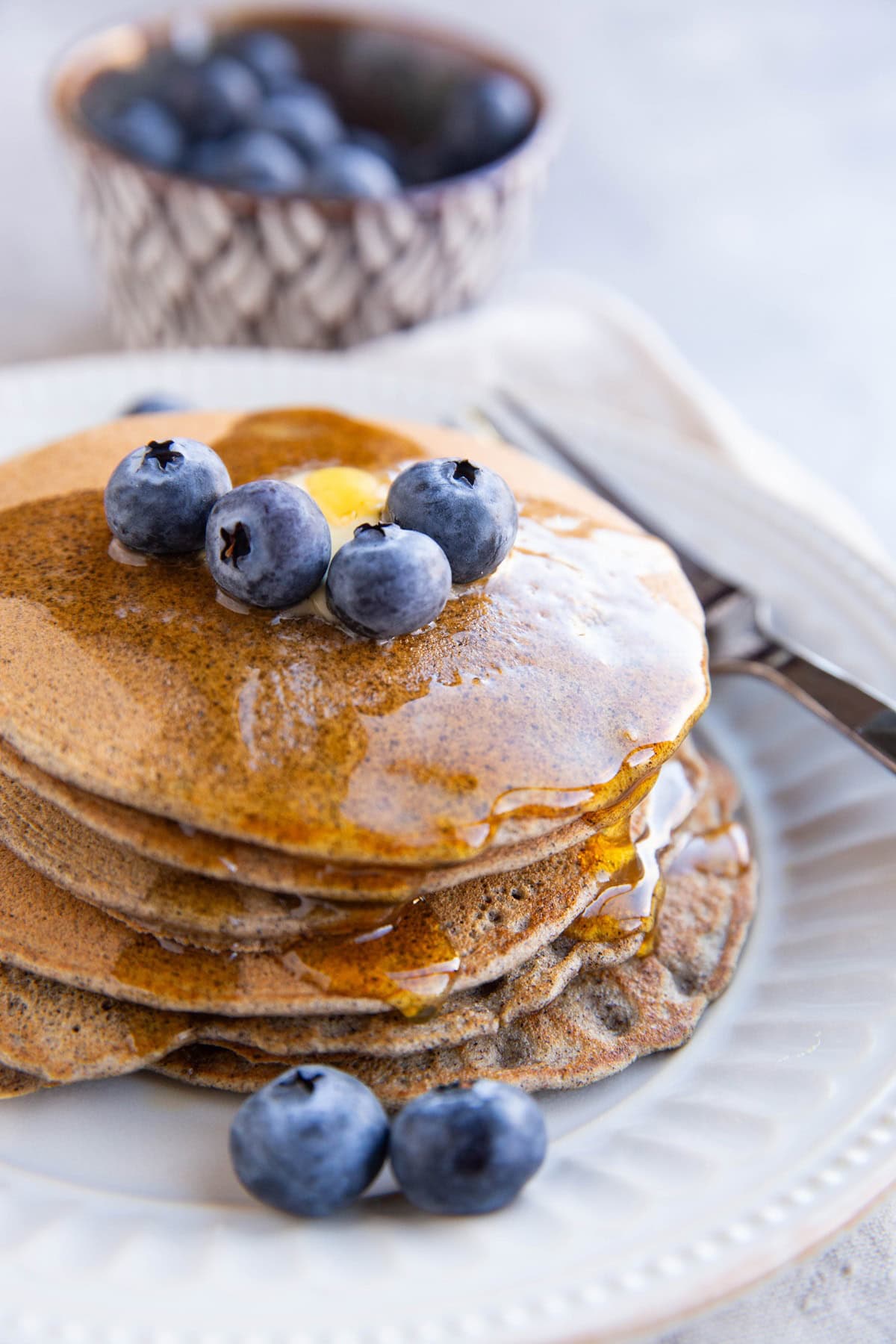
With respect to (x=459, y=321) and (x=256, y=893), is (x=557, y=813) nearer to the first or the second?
(x=256, y=893)

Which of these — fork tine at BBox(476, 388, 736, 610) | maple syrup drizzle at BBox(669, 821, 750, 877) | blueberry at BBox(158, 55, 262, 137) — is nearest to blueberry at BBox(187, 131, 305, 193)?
blueberry at BBox(158, 55, 262, 137)

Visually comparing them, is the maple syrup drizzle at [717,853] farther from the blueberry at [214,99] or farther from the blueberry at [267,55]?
the blueberry at [267,55]

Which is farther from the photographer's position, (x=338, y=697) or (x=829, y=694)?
(x=829, y=694)

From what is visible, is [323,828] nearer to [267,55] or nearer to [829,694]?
[829,694]

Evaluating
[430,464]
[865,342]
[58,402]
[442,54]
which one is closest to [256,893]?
[430,464]

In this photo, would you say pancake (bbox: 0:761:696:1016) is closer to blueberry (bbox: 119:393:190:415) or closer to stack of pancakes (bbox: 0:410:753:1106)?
stack of pancakes (bbox: 0:410:753:1106)

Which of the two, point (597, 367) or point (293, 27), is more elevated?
point (293, 27)

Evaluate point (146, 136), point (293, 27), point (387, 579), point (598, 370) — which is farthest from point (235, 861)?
point (293, 27)
